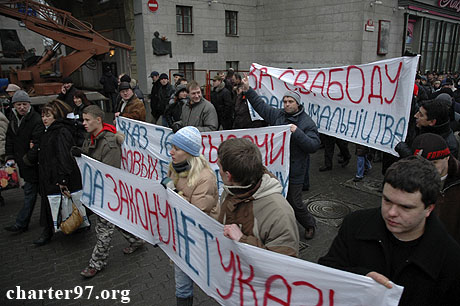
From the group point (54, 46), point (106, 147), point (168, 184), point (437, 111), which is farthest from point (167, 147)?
point (54, 46)

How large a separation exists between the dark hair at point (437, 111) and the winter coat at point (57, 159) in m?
4.12

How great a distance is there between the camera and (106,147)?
3.85 meters

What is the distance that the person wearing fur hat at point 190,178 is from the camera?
2691 mm

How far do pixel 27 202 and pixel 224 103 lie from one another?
5205 mm

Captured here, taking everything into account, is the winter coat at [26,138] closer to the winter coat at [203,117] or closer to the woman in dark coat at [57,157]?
the woman in dark coat at [57,157]

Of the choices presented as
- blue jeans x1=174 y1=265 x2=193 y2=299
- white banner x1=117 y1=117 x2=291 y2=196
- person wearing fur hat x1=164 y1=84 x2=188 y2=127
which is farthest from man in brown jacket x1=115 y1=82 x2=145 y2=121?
blue jeans x1=174 y1=265 x2=193 y2=299

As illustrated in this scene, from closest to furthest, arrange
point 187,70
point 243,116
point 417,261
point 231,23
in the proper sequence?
point 417,261
point 243,116
point 187,70
point 231,23

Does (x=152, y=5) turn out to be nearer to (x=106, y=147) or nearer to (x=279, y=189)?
(x=106, y=147)

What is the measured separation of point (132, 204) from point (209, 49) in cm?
1479

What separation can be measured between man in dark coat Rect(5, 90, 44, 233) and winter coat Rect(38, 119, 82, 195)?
51cm

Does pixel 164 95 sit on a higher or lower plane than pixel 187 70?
lower

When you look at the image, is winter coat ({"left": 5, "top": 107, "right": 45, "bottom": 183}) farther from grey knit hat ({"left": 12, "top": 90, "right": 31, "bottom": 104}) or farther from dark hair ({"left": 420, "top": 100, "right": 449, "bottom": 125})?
dark hair ({"left": 420, "top": 100, "right": 449, "bottom": 125})

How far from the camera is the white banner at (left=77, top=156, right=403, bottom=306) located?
1.72 meters

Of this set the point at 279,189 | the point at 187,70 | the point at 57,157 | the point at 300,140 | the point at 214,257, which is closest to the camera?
Answer: the point at 279,189
